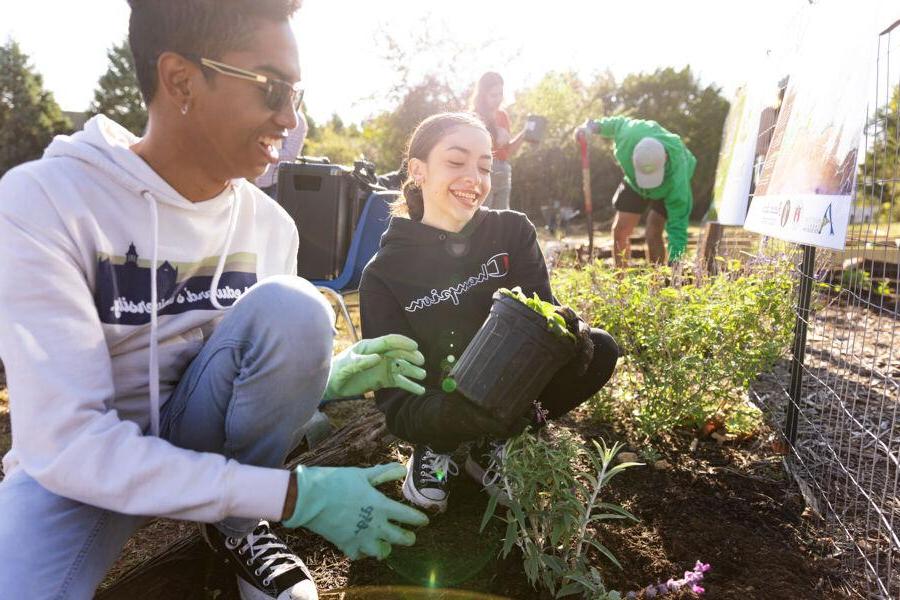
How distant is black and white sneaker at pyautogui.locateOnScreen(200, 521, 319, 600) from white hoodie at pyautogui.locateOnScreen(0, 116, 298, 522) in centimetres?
38

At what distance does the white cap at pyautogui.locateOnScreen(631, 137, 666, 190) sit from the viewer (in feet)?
15.8

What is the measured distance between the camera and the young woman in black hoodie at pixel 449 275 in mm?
1984

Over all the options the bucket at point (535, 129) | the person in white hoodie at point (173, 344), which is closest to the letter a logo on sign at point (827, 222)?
the person in white hoodie at point (173, 344)

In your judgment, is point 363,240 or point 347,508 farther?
point 363,240

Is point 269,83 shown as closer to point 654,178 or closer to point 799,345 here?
point 799,345

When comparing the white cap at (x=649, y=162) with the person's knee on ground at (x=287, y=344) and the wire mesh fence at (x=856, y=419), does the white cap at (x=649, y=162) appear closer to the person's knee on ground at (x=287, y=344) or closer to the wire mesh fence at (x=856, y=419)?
the wire mesh fence at (x=856, y=419)

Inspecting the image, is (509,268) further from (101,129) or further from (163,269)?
(101,129)

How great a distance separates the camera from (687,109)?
Result: 51.2 feet

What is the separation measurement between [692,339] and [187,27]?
1879 mm

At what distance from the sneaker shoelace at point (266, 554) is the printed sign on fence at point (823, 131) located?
65.0 inches

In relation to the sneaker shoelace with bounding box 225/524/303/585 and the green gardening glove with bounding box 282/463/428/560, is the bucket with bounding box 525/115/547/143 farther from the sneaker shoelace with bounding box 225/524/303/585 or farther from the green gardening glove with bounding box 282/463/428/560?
the green gardening glove with bounding box 282/463/428/560

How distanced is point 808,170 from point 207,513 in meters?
1.97

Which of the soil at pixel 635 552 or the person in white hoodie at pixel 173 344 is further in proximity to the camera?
the soil at pixel 635 552

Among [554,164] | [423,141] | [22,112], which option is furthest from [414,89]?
[22,112]
